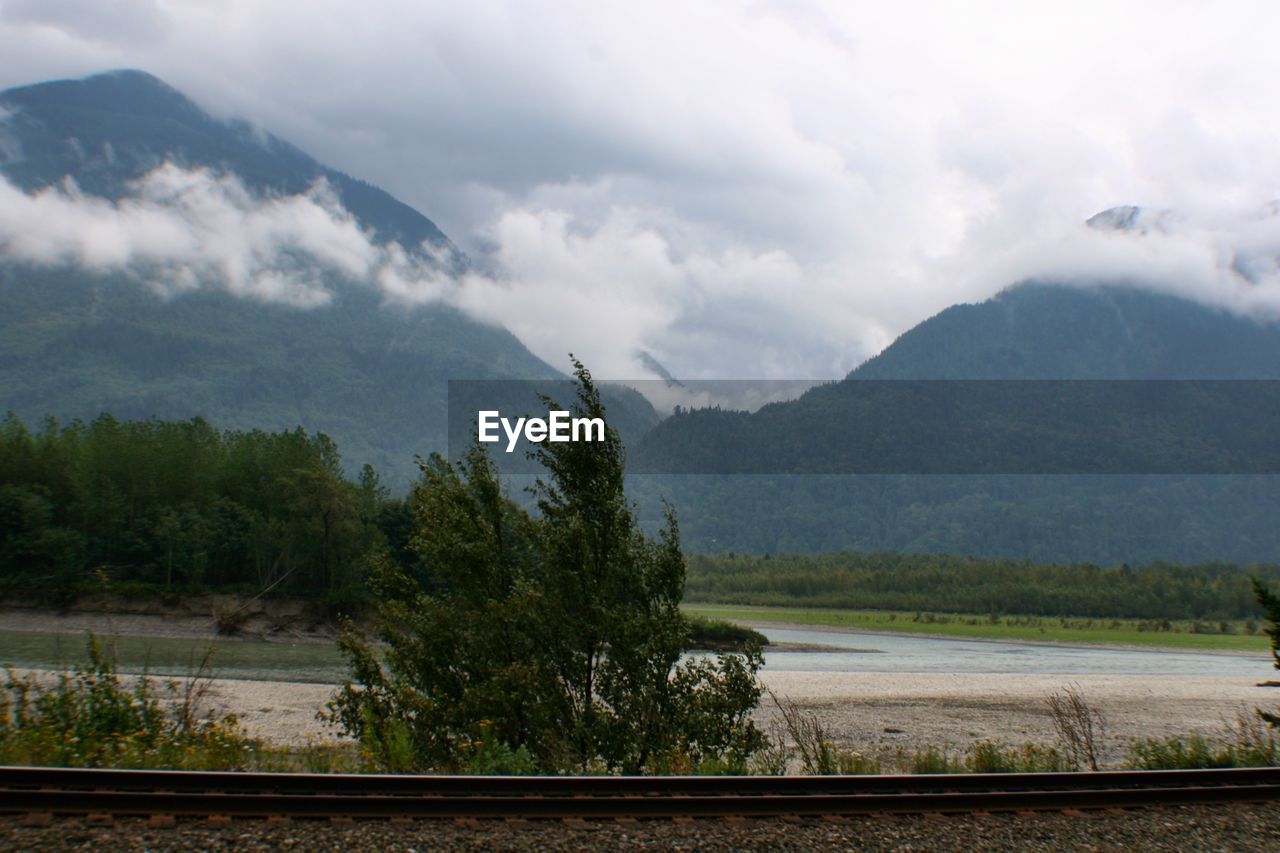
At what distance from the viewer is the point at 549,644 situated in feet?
51.5

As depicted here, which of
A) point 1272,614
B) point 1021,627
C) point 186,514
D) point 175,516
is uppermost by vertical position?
point 186,514

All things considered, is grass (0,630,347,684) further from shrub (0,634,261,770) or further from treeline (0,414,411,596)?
shrub (0,634,261,770)

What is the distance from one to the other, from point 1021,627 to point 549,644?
12904 centimetres

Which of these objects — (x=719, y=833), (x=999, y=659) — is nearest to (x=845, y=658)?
(x=999, y=659)

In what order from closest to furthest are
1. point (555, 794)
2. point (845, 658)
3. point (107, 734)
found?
point (555, 794) < point (107, 734) < point (845, 658)

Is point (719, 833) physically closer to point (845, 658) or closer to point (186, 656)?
point (186, 656)

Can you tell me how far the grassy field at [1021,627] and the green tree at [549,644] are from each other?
9687 cm

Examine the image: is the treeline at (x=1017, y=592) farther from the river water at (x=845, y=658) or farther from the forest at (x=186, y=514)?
the forest at (x=186, y=514)

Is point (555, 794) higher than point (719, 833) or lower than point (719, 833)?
higher

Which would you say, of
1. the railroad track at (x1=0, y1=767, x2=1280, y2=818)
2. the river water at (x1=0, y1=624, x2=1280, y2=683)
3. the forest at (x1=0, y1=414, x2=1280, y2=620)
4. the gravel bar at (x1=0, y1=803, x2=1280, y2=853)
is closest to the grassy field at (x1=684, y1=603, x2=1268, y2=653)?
the river water at (x1=0, y1=624, x2=1280, y2=683)

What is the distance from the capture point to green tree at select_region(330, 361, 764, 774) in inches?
575

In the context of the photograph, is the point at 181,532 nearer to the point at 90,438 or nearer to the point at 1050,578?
the point at 90,438

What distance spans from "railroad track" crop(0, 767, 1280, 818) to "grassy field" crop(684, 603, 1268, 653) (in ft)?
333

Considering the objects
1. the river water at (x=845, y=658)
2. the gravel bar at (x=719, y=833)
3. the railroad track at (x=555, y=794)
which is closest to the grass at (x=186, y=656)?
the river water at (x=845, y=658)
